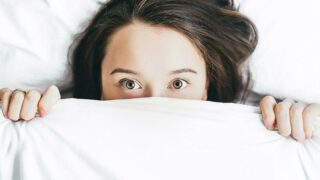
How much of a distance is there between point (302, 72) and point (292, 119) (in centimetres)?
20

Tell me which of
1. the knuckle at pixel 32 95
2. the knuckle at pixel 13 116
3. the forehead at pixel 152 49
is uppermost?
the forehead at pixel 152 49

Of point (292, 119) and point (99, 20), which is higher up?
point (99, 20)

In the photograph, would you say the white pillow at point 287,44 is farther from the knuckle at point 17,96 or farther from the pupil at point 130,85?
the knuckle at point 17,96

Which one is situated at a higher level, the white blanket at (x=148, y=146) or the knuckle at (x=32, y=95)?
the knuckle at (x=32, y=95)

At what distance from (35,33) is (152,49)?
0.25m

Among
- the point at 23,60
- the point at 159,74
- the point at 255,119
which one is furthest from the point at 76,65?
the point at 255,119

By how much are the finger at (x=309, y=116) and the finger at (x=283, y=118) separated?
0.03 m

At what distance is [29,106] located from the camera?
0.80 m

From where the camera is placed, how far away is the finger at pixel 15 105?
0.79 metres

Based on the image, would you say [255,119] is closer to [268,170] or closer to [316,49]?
[268,170]

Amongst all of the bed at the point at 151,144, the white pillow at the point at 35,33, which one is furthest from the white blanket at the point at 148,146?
the white pillow at the point at 35,33

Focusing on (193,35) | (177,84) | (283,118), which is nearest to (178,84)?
(177,84)

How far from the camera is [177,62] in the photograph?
2.97 feet

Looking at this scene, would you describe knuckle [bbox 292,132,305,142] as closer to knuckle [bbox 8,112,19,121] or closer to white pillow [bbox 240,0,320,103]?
white pillow [bbox 240,0,320,103]
